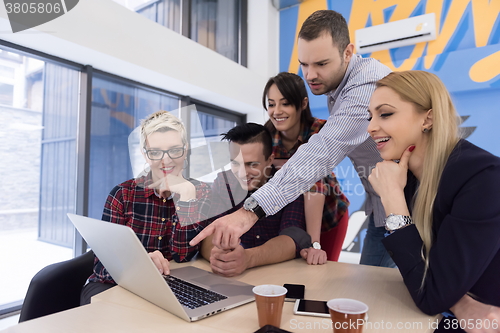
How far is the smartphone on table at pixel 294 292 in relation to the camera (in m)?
0.87

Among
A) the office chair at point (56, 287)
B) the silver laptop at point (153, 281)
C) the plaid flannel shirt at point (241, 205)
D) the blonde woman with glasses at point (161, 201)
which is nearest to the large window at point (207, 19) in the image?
the blonde woman with glasses at point (161, 201)

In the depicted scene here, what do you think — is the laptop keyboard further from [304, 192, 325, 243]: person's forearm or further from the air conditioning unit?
the air conditioning unit

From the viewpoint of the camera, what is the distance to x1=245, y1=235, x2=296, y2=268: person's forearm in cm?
119

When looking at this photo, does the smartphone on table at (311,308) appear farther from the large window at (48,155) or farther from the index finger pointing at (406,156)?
the large window at (48,155)

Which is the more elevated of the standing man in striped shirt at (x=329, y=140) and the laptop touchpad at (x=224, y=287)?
the standing man in striped shirt at (x=329, y=140)

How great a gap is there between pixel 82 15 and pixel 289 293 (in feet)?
8.42

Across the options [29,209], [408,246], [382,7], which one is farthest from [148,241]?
[382,7]

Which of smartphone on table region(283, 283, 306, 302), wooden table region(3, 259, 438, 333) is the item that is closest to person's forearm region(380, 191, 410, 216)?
wooden table region(3, 259, 438, 333)

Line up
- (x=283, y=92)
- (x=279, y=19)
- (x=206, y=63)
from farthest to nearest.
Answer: (x=279, y=19), (x=206, y=63), (x=283, y=92)

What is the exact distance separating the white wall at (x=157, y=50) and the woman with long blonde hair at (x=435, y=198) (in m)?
2.34

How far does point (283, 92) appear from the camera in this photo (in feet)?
6.33

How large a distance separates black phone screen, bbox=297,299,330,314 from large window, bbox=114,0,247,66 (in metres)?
3.23

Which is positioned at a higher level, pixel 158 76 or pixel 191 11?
pixel 191 11

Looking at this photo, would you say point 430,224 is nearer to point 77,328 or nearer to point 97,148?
point 77,328
